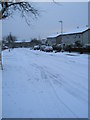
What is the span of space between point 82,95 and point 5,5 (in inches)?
413

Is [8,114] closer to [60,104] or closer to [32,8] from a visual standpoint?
[60,104]

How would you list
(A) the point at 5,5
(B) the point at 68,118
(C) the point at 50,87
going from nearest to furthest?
(B) the point at 68,118 → (C) the point at 50,87 → (A) the point at 5,5

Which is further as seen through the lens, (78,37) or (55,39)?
(55,39)

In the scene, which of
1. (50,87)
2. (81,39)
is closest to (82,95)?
(50,87)

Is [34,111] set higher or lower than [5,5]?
lower

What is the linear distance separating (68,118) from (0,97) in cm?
302

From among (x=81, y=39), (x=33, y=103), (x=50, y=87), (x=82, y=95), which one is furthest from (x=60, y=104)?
(x=81, y=39)

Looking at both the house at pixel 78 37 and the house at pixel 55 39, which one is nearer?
the house at pixel 78 37

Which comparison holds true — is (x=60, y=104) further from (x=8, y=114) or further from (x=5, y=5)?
(x=5, y=5)

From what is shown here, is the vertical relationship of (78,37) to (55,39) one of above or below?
below

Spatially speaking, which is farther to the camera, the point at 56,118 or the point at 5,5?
the point at 5,5

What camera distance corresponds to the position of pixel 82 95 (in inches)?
304

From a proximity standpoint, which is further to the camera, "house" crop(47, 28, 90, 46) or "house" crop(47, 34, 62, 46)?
"house" crop(47, 34, 62, 46)

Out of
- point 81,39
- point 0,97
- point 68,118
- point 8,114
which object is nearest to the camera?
point 68,118
